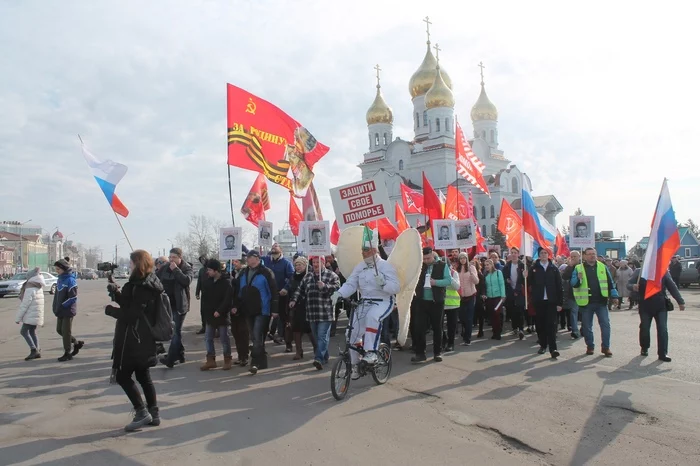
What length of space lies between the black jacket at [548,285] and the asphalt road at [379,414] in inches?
41.6

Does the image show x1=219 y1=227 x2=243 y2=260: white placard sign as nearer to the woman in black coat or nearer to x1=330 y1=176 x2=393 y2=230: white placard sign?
x1=330 y1=176 x2=393 y2=230: white placard sign

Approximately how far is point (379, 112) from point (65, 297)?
69032 millimetres

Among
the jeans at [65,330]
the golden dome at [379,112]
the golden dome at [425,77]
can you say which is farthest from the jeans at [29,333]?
the golden dome at [379,112]

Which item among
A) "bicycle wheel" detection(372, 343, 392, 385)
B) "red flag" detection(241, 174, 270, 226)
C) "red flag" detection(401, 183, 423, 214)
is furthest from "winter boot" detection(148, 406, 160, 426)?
"red flag" detection(401, 183, 423, 214)

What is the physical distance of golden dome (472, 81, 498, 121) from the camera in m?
72.8

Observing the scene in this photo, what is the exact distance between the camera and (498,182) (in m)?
70.1

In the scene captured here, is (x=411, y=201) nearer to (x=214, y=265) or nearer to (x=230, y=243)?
(x=230, y=243)

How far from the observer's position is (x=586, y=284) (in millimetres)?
10180

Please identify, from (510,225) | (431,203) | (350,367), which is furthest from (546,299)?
(510,225)

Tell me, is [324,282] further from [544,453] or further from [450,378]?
[544,453]

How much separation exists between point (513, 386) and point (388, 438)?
9.22ft

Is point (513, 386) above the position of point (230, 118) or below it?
below

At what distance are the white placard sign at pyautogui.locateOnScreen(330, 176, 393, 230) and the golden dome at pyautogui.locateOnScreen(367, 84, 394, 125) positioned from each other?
67927 mm

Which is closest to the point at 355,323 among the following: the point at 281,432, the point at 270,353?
the point at 281,432
